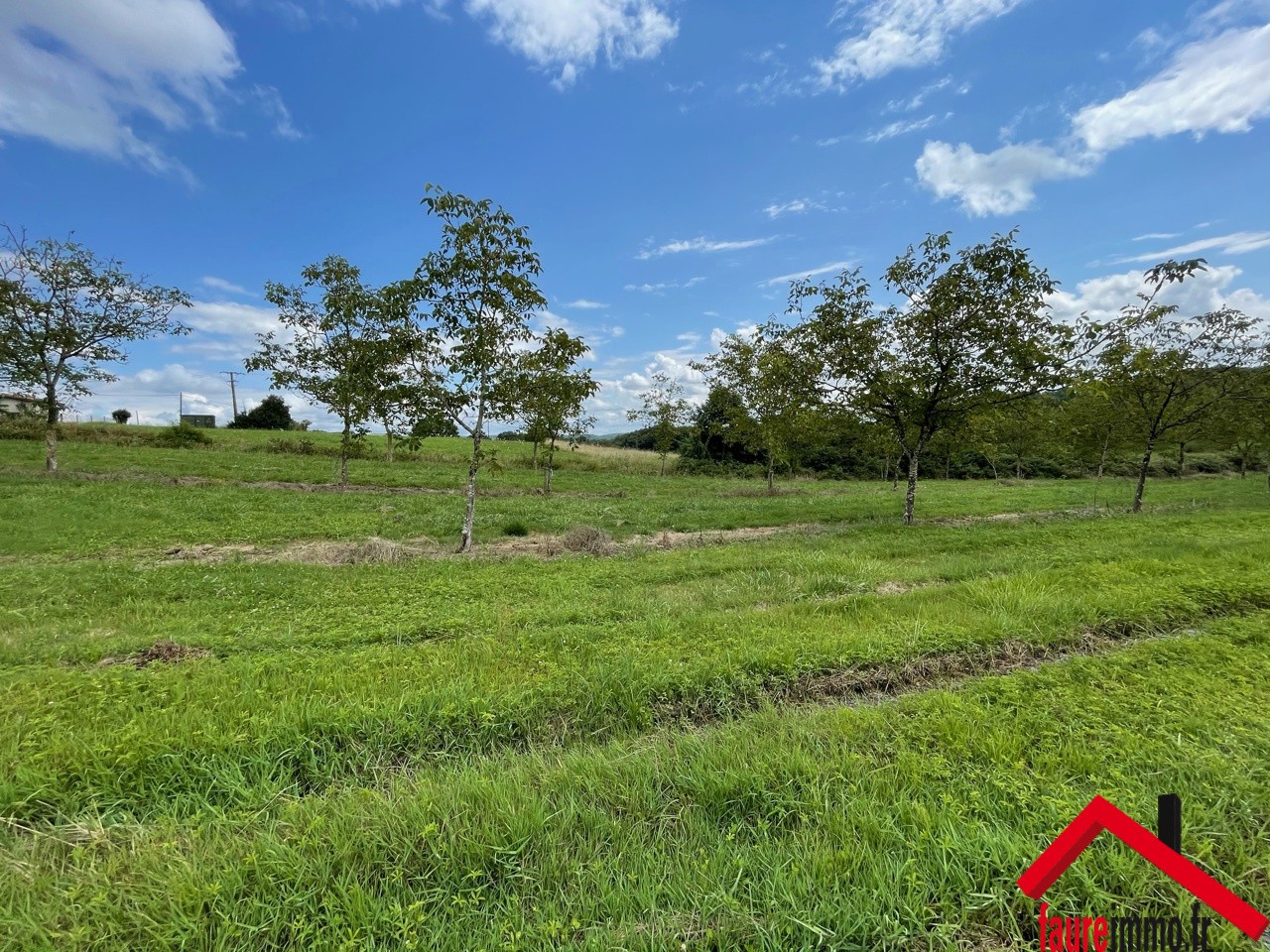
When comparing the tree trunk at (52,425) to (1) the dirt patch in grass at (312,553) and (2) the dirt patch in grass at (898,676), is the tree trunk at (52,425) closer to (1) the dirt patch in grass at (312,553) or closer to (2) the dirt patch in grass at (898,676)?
(1) the dirt patch in grass at (312,553)

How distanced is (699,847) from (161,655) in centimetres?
644

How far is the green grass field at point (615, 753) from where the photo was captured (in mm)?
2322

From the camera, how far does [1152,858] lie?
2.12m

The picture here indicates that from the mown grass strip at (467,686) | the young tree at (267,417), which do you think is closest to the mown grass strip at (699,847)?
the mown grass strip at (467,686)

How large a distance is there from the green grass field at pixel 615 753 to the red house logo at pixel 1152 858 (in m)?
0.10

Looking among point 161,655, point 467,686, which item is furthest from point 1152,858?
point 161,655

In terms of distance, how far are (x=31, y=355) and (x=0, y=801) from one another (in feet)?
89.3

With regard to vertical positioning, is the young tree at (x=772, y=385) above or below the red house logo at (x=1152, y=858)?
above

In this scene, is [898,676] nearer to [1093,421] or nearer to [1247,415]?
[1093,421]

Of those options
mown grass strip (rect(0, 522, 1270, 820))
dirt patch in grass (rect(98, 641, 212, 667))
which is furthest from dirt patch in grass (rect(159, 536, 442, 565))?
mown grass strip (rect(0, 522, 1270, 820))

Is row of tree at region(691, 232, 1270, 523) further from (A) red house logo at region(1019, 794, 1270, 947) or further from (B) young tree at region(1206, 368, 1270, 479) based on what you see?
(A) red house logo at region(1019, 794, 1270, 947)

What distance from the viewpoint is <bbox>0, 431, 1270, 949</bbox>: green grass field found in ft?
7.62

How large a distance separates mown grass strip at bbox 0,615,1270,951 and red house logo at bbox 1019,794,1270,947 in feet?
0.31

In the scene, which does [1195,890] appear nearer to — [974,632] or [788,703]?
[788,703]
